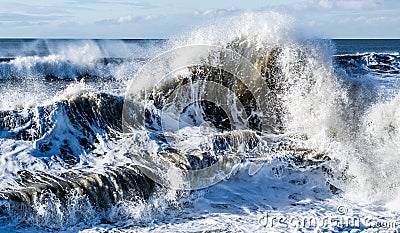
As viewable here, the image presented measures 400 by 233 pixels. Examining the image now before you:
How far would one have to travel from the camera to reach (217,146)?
7.90 metres

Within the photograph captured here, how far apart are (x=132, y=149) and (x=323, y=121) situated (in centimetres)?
333

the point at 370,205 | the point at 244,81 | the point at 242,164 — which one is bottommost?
the point at 370,205

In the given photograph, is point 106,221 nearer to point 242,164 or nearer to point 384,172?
point 242,164

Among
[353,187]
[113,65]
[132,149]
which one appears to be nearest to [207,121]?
[132,149]

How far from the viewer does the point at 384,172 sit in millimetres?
7453

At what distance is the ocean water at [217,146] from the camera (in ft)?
20.4

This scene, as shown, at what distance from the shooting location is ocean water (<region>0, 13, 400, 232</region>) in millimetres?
6223

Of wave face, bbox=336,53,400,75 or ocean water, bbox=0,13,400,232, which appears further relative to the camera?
wave face, bbox=336,53,400,75

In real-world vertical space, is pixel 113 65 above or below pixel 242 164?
above

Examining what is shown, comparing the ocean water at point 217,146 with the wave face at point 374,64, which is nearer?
the ocean water at point 217,146

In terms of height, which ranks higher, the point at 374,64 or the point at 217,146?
the point at 374,64

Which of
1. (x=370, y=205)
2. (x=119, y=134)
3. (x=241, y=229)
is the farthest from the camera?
(x=119, y=134)

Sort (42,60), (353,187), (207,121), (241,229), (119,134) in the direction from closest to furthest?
1. (241,229)
2. (353,187)
3. (119,134)
4. (207,121)
5. (42,60)

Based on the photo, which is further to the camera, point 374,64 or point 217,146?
point 374,64
